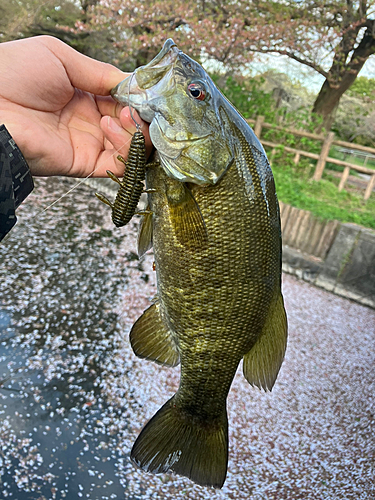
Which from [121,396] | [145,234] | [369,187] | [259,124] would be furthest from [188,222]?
[259,124]

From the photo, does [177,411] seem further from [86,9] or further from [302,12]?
[86,9]

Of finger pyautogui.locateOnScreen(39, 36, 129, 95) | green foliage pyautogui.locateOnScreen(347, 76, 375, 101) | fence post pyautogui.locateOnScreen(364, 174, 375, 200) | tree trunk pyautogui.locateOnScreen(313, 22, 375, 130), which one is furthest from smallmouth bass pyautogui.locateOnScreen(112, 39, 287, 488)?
green foliage pyautogui.locateOnScreen(347, 76, 375, 101)

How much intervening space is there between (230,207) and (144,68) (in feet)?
1.71

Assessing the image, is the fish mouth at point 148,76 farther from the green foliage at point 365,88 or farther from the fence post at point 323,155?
the green foliage at point 365,88

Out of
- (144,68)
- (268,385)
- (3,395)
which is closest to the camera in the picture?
(144,68)

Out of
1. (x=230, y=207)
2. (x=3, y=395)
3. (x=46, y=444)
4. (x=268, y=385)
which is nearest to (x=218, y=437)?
(x=268, y=385)

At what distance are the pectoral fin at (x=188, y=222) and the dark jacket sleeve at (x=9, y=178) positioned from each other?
0.64 meters

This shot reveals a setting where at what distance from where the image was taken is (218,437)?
4.97 feet

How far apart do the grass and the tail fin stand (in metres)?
5.00

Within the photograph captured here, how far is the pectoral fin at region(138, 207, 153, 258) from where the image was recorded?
1.49 meters

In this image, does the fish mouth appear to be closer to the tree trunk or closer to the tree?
the tree

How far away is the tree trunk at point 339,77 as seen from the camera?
30.0 feet

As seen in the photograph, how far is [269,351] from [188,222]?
571 mm

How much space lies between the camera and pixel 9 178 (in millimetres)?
1510
